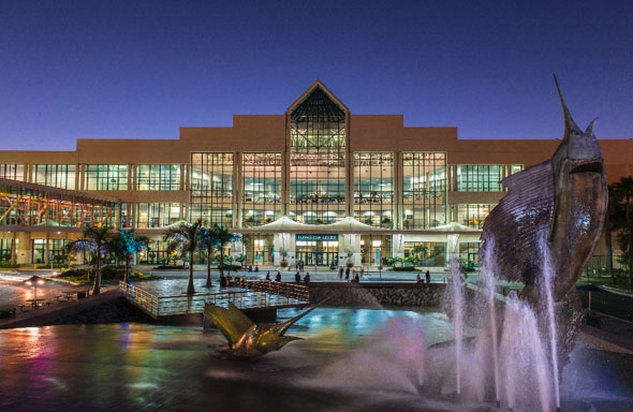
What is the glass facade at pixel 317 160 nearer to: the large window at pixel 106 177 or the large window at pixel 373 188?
the large window at pixel 373 188

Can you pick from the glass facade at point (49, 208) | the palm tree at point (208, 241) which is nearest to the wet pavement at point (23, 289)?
the palm tree at point (208, 241)

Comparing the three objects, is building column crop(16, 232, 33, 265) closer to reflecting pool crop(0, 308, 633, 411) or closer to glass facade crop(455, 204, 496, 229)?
reflecting pool crop(0, 308, 633, 411)

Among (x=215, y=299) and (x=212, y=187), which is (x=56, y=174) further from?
(x=215, y=299)

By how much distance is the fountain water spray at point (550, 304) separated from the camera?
8.01 m

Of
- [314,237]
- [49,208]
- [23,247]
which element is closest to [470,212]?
[314,237]

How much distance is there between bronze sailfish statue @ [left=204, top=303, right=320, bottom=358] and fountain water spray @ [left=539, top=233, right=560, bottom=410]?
656 centimetres

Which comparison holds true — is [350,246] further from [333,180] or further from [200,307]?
[200,307]

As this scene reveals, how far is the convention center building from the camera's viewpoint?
5653 cm

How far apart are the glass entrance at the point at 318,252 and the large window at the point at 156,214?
640 inches

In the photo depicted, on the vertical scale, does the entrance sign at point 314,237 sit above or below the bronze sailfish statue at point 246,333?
above

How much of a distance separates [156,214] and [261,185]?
13721 millimetres

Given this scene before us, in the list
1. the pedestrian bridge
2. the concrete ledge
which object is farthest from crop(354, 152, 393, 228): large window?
the pedestrian bridge

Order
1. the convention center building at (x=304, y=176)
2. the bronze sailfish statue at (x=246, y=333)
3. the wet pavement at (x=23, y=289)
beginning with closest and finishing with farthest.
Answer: the bronze sailfish statue at (x=246, y=333) → the wet pavement at (x=23, y=289) → the convention center building at (x=304, y=176)

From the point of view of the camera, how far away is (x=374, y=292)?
31.5 metres
